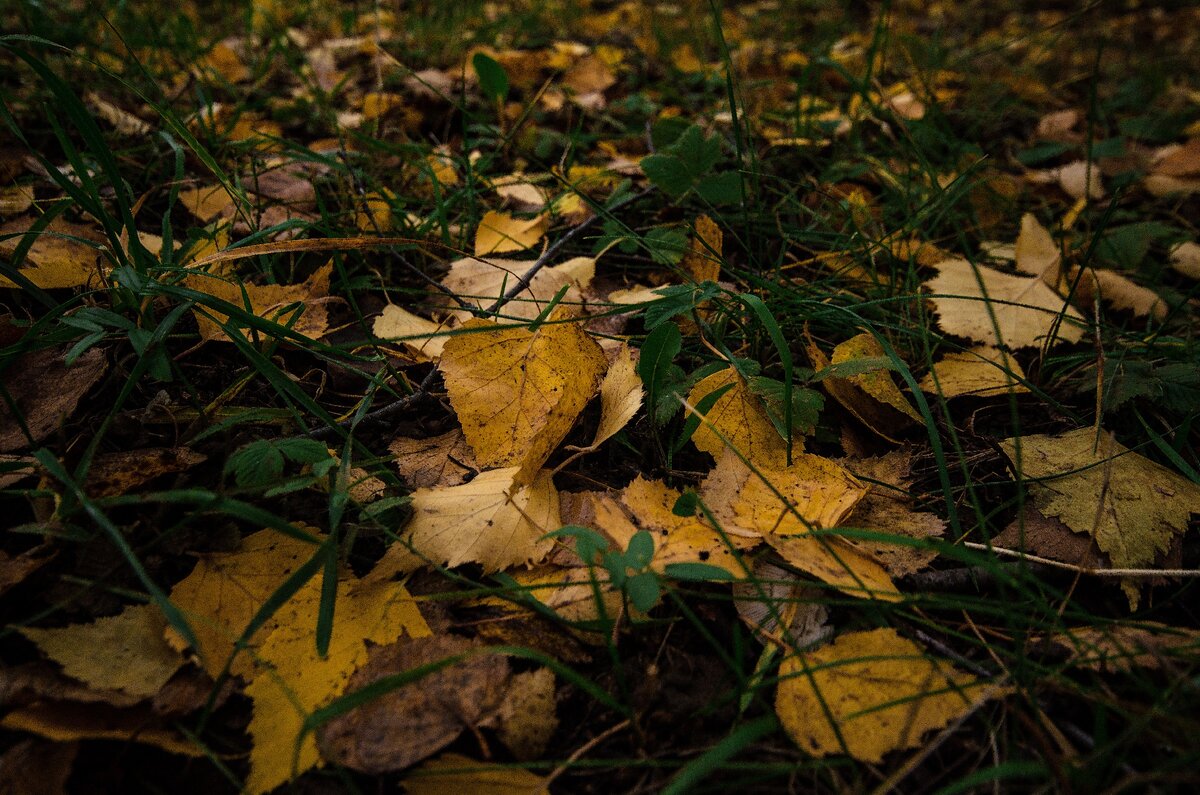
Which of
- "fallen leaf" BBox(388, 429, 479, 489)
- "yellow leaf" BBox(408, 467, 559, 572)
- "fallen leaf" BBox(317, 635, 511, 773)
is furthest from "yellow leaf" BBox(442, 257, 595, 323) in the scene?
"fallen leaf" BBox(317, 635, 511, 773)

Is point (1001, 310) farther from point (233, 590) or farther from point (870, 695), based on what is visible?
point (233, 590)

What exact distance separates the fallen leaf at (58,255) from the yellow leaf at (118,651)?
21.9 inches

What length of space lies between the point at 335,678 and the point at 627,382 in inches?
21.9

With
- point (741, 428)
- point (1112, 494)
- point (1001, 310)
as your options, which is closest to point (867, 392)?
point (741, 428)

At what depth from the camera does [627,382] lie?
1.01 meters

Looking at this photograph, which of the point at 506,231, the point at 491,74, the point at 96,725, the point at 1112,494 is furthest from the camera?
the point at 491,74

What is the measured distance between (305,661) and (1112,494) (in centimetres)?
107

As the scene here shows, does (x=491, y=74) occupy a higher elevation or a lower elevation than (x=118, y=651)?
higher

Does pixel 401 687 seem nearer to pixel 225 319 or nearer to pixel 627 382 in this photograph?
pixel 627 382

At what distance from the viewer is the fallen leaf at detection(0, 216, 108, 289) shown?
3.32ft

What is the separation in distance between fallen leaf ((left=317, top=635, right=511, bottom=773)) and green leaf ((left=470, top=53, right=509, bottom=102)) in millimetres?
1414

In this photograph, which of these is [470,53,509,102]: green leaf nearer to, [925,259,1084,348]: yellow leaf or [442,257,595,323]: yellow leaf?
[442,257,595,323]: yellow leaf

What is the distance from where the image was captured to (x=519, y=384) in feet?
3.28

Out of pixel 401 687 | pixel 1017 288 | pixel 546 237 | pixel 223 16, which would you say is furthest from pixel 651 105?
pixel 223 16
